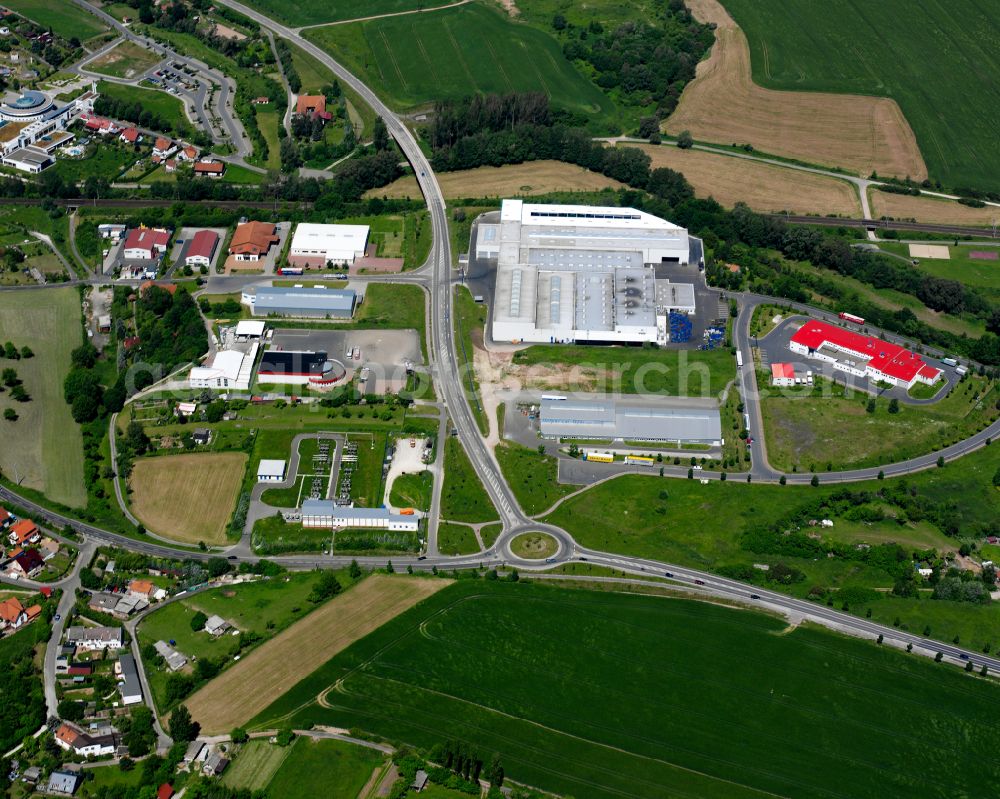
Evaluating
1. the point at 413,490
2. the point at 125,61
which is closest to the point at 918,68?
the point at 413,490

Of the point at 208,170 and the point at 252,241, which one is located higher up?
the point at 252,241

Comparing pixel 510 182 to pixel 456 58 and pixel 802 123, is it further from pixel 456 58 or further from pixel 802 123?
pixel 802 123

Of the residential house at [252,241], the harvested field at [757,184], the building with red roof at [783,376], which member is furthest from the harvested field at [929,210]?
the residential house at [252,241]

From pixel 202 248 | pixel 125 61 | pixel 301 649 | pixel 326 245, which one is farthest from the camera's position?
pixel 125 61

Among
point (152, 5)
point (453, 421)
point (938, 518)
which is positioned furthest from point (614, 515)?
point (152, 5)

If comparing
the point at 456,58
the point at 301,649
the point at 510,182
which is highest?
the point at 456,58

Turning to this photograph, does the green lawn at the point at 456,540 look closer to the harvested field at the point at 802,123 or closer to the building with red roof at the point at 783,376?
the building with red roof at the point at 783,376
